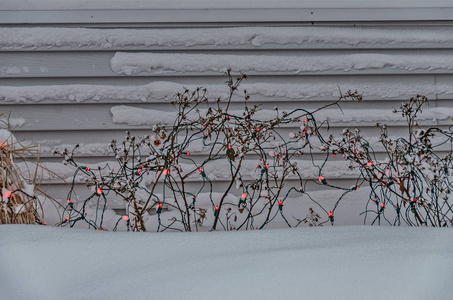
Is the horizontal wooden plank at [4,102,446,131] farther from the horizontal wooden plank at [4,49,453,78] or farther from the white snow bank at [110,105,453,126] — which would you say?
the horizontal wooden plank at [4,49,453,78]

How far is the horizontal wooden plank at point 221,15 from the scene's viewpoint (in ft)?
6.72

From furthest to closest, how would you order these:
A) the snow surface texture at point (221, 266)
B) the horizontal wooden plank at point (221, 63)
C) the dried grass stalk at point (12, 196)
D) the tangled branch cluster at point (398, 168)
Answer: the horizontal wooden plank at point (221, 63) < the tangled branch cluster at point (398, 168) < the dried grass stalk at point (12, 196) < the snow surface texture at point (221, 266)

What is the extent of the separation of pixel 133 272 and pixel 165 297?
8 cm

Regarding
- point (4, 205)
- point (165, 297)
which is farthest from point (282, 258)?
point (4, 205)

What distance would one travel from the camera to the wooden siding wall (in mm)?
2053

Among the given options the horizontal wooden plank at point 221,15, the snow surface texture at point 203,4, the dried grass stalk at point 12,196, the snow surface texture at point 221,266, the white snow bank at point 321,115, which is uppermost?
the snow surface texture at point 203,4

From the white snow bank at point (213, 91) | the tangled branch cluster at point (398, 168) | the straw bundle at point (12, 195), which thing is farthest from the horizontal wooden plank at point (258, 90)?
the straw bundle at point (12, 195)

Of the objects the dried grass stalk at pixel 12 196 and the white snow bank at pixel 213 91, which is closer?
the dried grass stalk at pixel 12 196

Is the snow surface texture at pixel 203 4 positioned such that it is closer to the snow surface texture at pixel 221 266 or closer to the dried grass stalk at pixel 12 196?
the dried grass stalk at pixel 12 196

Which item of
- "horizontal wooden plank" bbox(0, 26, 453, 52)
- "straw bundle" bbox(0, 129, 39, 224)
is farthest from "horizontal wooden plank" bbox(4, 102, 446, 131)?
"straw bundle" bbox(0, 129, 39, 224)

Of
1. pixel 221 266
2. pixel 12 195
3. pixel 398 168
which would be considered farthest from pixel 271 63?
pixel 221 266

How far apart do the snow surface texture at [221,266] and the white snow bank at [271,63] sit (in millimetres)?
1483

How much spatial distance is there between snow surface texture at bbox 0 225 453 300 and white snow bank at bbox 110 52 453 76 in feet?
4.87

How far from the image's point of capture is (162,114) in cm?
210
